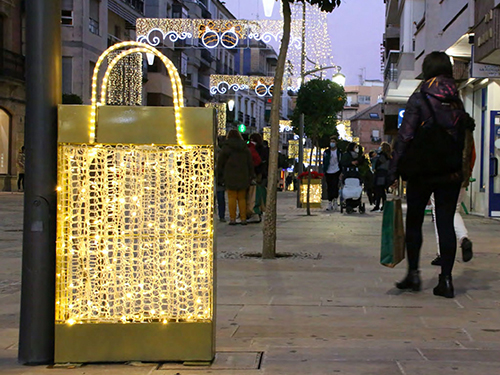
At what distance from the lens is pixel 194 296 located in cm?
414

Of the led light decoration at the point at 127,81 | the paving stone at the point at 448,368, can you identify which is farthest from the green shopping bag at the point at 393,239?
the led light decoration at the point at 127,81

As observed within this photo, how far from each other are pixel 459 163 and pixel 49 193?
3.35 m

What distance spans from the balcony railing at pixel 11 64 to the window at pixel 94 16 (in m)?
5.13

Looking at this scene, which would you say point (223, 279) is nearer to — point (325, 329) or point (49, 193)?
point (325, 329)

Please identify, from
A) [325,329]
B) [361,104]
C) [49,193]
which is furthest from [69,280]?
[361,104]

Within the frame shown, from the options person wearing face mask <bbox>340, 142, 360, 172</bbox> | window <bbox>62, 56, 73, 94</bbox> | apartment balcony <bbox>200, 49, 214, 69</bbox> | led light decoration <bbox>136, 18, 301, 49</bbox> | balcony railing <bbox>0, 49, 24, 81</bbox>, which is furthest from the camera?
apartment balcony <bbox>200, 49, 214, 69</bbox>

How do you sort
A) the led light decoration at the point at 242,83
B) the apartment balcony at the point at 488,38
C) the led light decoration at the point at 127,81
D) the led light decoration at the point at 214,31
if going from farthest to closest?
1. the led light decoration at the point at 127,81
2. the led light decoration at the point at 242,83
3. the led light decoration at the point at 214,31
4. the apartment balcony at the point at 488,38

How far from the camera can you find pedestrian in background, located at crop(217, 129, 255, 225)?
14.6 metres

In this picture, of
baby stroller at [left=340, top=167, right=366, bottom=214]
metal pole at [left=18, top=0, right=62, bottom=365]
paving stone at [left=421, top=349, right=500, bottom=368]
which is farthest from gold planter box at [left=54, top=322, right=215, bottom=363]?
baby stroller at [left=340, top=167, right=366, bottom=214]

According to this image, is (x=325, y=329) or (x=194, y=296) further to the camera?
(x=325, y=329)

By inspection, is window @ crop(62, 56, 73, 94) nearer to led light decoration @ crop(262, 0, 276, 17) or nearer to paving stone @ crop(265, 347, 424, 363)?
led light decoration @ crop(262, 0, 276, 17)

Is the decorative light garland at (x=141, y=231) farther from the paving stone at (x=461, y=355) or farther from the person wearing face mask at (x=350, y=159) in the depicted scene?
the person wearing face mask at (x=350, y=159)

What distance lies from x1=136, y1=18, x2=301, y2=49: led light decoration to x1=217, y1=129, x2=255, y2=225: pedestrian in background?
15168 mm

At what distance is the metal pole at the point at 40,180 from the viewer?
405 cm
